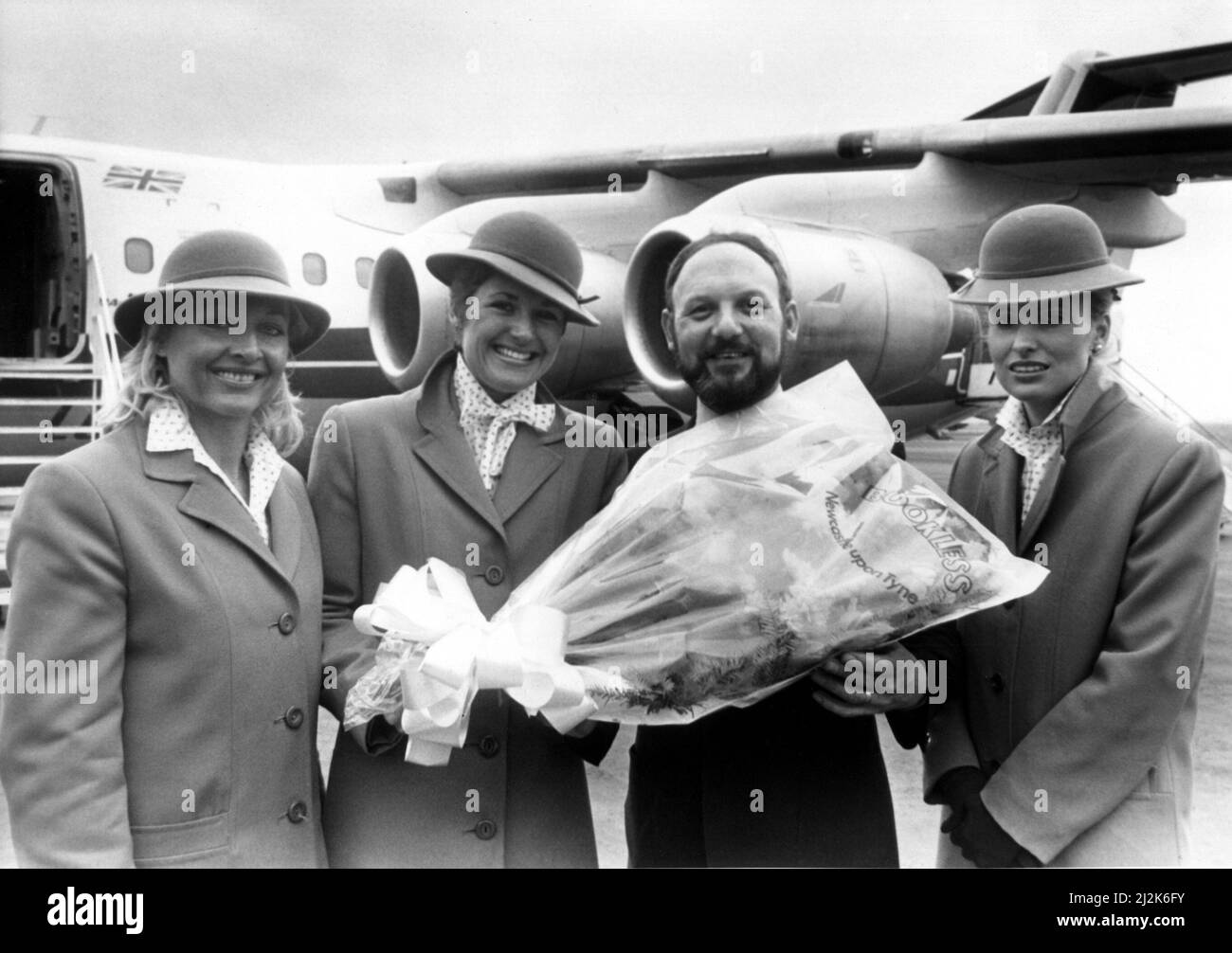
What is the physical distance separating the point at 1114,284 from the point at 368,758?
6.05 feet

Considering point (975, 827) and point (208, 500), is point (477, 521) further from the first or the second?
point (975, 827)

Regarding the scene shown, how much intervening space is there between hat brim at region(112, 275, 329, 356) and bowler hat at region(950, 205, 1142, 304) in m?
1.35

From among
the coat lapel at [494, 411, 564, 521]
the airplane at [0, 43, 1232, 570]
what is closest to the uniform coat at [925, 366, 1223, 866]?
the coat lapel at [494, 411, 564, 521]

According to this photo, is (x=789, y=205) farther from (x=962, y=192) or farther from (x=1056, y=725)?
(x=1056, y=725)

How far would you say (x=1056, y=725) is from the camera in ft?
7.04

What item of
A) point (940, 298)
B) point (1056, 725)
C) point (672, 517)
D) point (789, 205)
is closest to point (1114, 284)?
point (1056, 725)

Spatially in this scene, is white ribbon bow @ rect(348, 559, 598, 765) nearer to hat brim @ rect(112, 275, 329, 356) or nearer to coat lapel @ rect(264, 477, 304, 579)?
coat lapel @ rect(264, 477, 304, 579)

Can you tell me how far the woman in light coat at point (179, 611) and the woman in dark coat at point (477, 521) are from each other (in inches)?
4.2

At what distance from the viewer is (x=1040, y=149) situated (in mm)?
7934

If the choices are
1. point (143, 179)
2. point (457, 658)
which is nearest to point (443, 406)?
point (457, 658)

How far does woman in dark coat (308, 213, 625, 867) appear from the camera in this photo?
2.31 meters

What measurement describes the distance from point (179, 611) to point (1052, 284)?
1858mm
